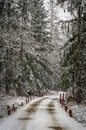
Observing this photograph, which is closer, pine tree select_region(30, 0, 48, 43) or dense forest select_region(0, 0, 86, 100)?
dense forest select_region(0, 0, 86, 100)

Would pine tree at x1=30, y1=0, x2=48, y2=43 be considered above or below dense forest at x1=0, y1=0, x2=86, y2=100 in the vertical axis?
above

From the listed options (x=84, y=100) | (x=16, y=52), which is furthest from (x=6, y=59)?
(x=84, y=100)

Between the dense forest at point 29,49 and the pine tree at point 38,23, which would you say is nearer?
the dense forest at point 29,49

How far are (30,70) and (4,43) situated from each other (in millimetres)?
19198

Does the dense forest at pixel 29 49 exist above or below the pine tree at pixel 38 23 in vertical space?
below

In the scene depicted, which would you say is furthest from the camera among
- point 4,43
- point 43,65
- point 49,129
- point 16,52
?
point 43,65

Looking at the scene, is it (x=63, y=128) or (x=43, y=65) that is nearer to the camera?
(x=63, y=128)

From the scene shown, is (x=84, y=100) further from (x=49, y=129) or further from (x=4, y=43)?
(x=49, y=129)

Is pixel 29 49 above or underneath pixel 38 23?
underneath

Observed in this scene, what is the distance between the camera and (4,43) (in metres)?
24.7

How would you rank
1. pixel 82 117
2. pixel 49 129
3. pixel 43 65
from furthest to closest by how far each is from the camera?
pixel 43 65, pixel 82 117, pixel 49 129

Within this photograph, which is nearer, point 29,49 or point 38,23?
point 29,49

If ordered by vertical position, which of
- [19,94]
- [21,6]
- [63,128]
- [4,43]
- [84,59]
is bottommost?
[19,94]

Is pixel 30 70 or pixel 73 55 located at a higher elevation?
pixel 73 55
